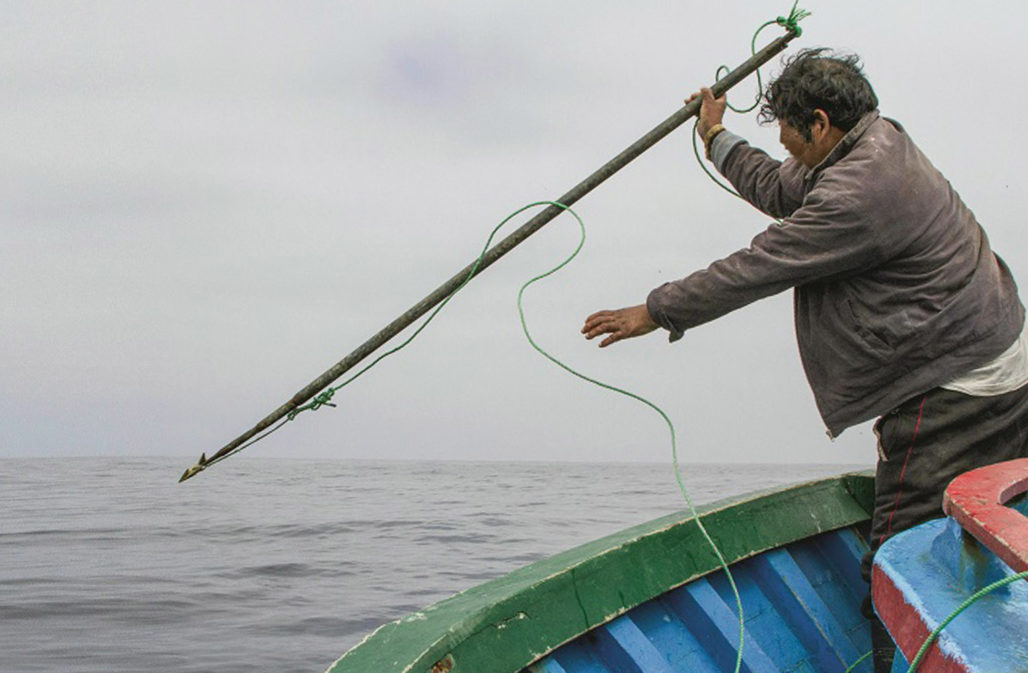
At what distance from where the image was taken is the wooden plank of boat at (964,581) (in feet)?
4.43

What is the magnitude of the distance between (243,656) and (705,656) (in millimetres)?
4622

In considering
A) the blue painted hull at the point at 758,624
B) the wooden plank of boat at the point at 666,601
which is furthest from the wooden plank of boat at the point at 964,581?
the blue painted hull at the point at 758,624

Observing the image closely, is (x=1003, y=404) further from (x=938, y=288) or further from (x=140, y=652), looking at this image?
(x=140, y=652)

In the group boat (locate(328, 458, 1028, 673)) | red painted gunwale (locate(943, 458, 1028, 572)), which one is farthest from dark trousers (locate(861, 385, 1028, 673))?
red painted gunwale (locate(943, 458, 1028, 572))

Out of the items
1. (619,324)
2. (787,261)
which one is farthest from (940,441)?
(619,324)

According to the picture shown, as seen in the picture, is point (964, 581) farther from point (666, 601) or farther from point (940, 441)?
point (666, 601)

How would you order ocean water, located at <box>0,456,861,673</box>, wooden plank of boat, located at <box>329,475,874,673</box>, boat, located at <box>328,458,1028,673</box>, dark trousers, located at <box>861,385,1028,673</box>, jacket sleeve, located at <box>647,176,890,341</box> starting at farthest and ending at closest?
ocean water, located at <box>0,456,861,673</box> < dark trousers, located at <box>861,385,1028,673</box> < jacket sleeve, located at <box>647,176,890,341</box> < wooden plank of boat, located at <box>329,475,874,673</box> < boat, located at <box>328,458,1028,673</box>

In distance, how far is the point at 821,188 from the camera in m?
2.53

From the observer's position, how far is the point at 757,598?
10.9 ft

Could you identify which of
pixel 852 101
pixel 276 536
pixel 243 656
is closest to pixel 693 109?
pixel 852 101

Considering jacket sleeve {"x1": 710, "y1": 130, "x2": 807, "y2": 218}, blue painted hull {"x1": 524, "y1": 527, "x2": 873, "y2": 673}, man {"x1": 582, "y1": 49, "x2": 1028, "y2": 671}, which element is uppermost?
jacket sleeve {"x1": 710, "y1": 130, "x2": 807, "y2": 218}

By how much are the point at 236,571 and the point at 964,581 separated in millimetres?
10126

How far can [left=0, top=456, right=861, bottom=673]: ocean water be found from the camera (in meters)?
7.06

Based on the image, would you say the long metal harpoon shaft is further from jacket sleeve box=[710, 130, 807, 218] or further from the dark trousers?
the dark trousers
